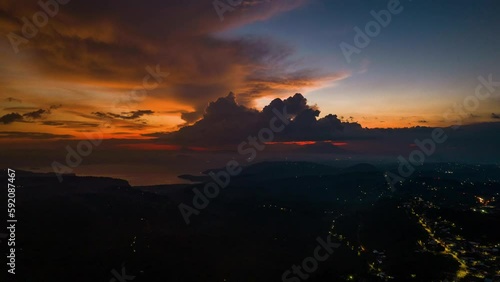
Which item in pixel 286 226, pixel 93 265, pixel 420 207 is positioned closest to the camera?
pixel 93 265

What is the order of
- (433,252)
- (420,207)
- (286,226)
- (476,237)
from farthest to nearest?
(420,207), (286,226), (476,237), (433,252)

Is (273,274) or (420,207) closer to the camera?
(273,274)

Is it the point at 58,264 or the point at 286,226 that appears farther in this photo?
the point at 286,226

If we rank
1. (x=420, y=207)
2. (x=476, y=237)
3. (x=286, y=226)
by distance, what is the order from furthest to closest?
(x=420, y=207), (x=286, y=226), (x=476, y=237)

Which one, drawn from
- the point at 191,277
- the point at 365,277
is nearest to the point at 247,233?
the point at 191,277

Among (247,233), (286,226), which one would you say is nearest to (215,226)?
(247,233)

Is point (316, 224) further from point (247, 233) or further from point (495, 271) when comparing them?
point (495, 271)

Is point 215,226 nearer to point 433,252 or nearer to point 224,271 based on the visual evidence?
point 224,271

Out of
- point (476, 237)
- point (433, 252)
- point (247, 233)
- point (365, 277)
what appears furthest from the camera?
point (247, 233)

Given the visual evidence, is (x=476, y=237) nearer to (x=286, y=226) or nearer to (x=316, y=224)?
(x=316, y=224)
